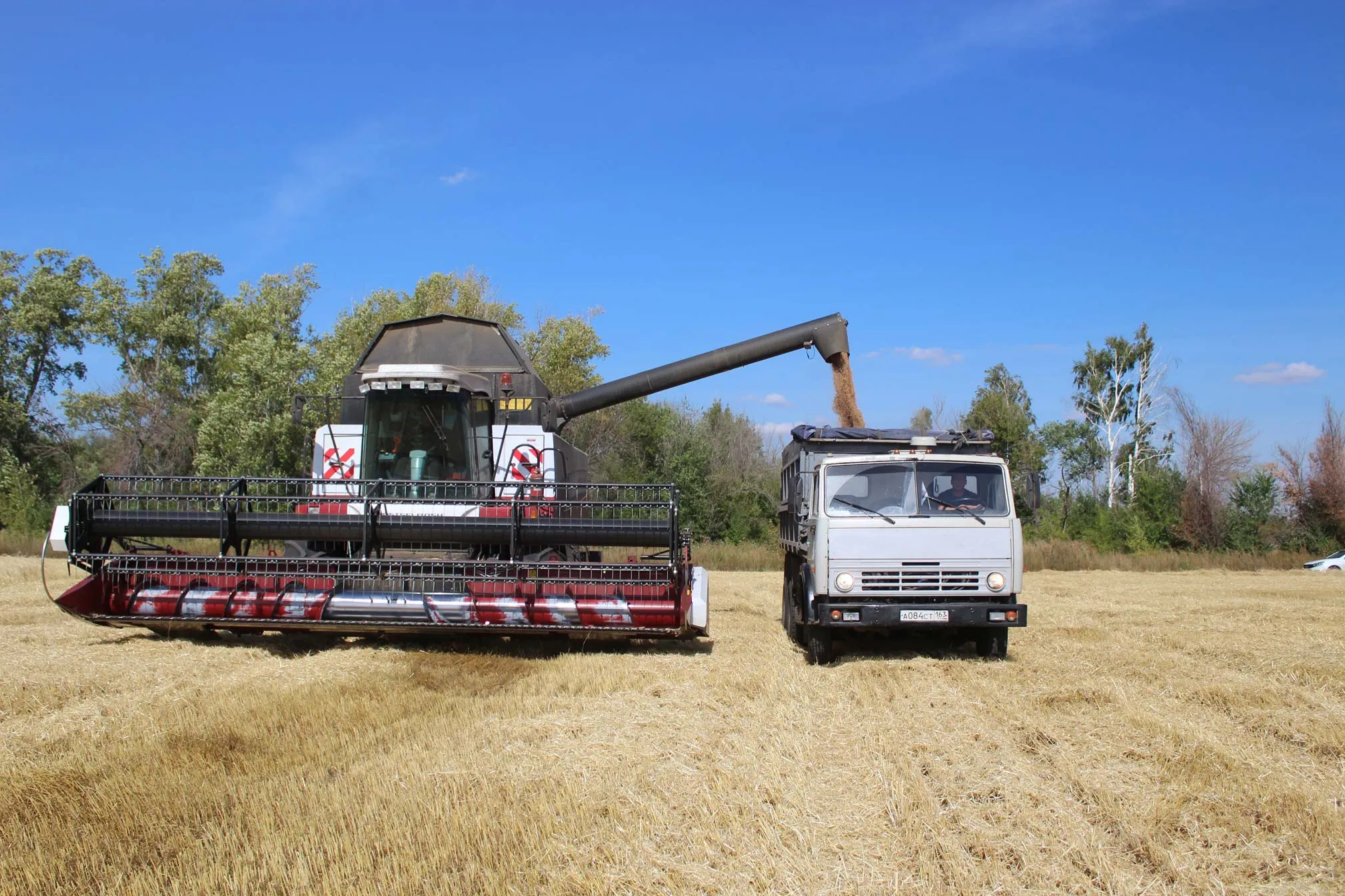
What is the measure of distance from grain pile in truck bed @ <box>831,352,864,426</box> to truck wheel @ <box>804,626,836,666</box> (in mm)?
4986

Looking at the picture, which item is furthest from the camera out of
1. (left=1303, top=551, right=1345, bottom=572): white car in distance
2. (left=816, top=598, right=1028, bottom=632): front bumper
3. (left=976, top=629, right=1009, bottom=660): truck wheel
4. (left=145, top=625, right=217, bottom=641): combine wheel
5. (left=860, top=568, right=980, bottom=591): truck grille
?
(left=1303, top=551, right=1345, bottom=572): white car in distance

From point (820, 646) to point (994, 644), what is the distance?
166 centimetres

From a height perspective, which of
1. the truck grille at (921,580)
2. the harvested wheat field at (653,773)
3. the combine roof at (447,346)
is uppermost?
the combine roof at (447,346)

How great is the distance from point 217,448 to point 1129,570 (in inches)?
1152

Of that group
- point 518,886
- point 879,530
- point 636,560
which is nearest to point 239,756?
point 518,886

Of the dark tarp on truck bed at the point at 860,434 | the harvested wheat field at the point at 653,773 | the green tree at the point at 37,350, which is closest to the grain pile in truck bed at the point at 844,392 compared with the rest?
the dark tarp on truck bed at the point at 860,434

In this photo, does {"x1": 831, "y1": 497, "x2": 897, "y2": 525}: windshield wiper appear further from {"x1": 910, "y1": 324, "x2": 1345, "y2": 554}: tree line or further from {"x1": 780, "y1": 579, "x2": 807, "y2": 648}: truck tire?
{"x1": 910, "y1": 324, "x2": 1345, "y2": 554}: tree line

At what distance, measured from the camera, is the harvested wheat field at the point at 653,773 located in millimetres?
3842

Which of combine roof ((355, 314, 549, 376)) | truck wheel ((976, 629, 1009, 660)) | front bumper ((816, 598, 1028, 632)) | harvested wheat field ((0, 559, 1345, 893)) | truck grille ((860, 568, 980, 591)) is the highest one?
combine roof ((355, 314, 549, 376))

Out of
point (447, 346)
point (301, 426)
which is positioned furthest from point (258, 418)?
point (447, 346)

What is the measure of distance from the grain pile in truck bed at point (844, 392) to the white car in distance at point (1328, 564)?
22.8 m

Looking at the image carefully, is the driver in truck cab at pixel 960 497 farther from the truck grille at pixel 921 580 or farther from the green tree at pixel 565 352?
the green tree at pixel 565 352

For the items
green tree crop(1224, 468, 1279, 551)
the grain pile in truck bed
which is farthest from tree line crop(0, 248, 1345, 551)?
the grain pile in truck bed

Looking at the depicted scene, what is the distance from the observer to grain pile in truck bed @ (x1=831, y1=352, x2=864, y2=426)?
13.9 metres
